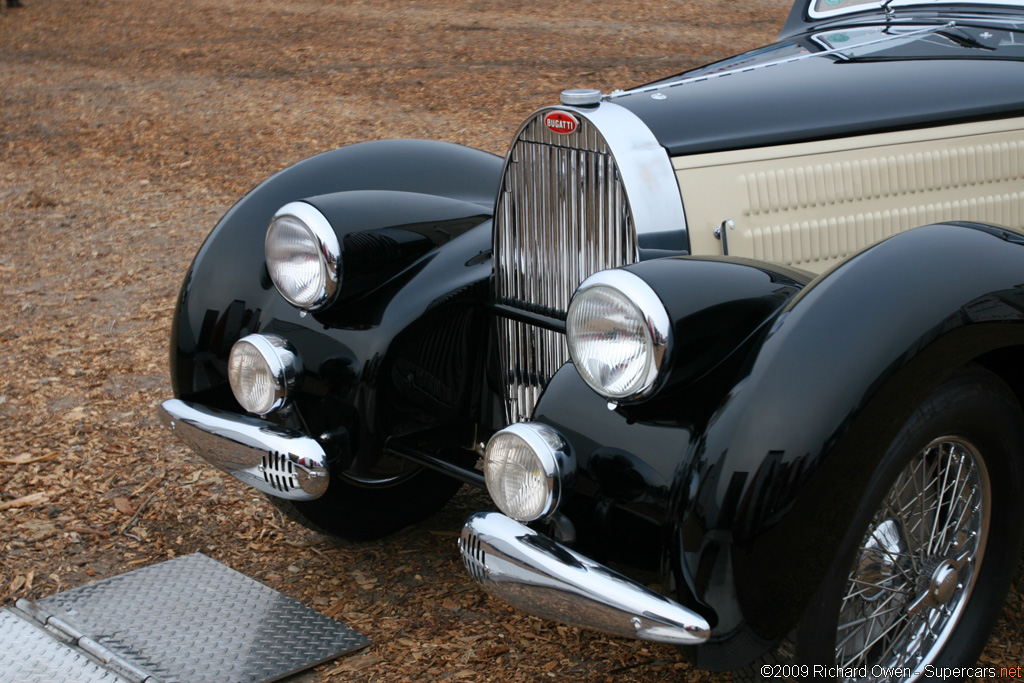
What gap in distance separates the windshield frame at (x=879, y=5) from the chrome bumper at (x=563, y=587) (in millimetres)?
2579

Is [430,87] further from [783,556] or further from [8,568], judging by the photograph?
[783,556]

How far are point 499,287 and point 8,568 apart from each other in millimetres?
1585

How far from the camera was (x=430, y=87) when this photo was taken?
10148 mm

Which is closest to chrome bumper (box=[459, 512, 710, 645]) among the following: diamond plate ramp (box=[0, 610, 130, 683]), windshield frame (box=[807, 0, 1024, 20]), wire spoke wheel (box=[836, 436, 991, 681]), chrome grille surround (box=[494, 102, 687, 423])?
wire spoke wheel (box=[836, 436, 991, 681])

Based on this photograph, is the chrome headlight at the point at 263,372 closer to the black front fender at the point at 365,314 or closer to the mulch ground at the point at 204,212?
the black front fender at the point at 365,314

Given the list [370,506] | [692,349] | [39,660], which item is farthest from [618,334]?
[39,660]

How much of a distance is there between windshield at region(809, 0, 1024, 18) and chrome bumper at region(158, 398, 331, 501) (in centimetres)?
259

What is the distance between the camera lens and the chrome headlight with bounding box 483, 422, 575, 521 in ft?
6.46

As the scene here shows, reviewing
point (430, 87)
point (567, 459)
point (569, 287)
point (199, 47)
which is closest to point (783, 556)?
point (567, 459)

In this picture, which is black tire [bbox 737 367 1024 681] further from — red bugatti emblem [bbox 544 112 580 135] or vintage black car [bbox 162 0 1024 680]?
red bugatti emblem [bbox 544 112 580 135]

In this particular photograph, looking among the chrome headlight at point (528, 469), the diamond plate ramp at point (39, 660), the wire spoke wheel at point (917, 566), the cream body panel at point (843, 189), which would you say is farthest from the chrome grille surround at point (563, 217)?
the diamond plate ramp at point (39, 660)

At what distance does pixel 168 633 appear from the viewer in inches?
101

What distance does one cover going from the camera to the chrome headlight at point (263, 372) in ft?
8.09

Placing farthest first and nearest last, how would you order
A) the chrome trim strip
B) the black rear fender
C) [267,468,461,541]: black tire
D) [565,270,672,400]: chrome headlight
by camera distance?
[267,468,461,541]: black tire < the chrome trim strip < [565,270,672,400]: chrome headlight < the black rear fender
